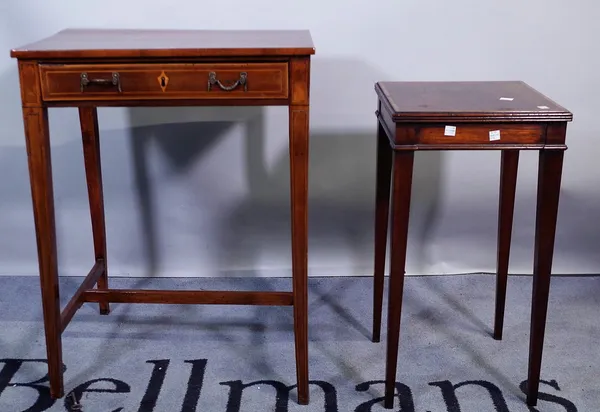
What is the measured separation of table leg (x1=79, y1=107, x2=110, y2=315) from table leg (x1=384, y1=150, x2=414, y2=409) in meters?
1.04

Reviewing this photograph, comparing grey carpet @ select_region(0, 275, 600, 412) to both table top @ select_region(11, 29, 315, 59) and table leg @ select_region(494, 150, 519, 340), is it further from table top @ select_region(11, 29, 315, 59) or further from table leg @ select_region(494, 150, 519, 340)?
table top @ select_region(11, 29, 315, 59)

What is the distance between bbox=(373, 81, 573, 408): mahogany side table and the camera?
1.85m

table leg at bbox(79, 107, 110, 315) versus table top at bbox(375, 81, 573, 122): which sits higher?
table top at bbox(375, 81, 573, 122)

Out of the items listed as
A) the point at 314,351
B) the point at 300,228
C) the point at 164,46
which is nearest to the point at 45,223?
the point at 164,46

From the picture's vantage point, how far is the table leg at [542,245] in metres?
1.91

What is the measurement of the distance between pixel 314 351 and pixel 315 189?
671 millimetres

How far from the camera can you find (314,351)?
7.87ft

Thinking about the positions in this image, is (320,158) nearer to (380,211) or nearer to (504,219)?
(380,211)

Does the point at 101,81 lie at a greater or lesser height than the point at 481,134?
greater

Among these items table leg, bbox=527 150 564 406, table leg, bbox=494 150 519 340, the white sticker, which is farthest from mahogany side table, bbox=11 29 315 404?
table leg, bbox=494 150 519 340

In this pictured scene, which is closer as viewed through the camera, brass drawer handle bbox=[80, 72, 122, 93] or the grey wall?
brass drawer handle bbox=[80, 72, 122, 93]

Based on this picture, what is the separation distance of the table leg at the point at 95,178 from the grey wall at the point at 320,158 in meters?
0.24

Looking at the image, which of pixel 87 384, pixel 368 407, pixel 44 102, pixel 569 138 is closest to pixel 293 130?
pixel 44 102

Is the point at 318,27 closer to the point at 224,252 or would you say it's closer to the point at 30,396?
the point at 224,252
